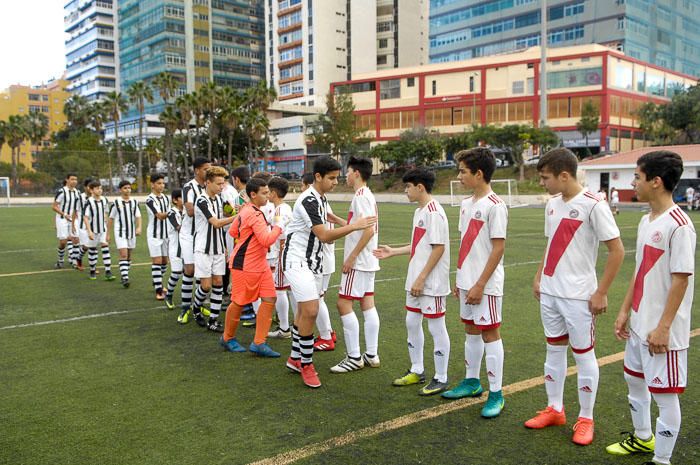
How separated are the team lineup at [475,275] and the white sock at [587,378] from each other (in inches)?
0.4

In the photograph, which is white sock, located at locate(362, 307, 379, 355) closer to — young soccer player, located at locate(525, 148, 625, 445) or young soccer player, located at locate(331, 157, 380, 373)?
young soccer player, located at locate(331, 157, 380, 373)

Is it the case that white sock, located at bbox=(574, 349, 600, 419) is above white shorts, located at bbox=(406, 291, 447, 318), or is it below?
below

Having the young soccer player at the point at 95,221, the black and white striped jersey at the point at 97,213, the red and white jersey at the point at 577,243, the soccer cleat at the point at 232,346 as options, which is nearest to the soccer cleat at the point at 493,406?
the red and white jersey at the point at 577,243

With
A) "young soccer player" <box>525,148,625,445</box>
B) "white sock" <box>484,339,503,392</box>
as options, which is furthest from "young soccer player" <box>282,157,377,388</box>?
"young soccer player" <box>525,148,625,445</box>

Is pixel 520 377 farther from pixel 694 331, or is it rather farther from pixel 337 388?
pixel 694 331

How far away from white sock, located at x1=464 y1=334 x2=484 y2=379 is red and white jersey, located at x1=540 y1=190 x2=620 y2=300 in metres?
0.90

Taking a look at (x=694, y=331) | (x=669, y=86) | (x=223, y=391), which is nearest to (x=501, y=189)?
(x=669, y=86)

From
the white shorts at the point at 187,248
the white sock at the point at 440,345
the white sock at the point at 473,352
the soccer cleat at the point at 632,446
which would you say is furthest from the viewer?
the white shorts at the point at 187,248

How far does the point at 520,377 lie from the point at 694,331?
10.4 ft

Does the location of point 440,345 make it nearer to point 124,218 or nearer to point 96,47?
point 124,218

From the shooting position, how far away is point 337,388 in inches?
216

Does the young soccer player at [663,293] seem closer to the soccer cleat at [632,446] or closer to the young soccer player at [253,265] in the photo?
the soccer cleat at [632,446]

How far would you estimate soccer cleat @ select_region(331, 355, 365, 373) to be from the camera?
592cm

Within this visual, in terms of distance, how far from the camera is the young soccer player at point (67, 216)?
13.1m
